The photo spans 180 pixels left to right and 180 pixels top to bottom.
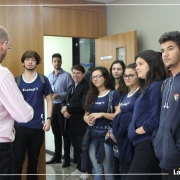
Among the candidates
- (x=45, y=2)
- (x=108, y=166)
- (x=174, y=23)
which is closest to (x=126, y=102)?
(x=108, y=166)

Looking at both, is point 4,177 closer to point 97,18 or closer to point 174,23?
point 174,23

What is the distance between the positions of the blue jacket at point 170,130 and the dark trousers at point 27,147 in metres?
1.82

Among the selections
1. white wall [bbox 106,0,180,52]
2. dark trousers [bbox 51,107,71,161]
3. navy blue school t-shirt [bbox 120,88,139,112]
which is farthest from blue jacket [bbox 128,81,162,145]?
dark trousers [bbox 51,107,71,161]

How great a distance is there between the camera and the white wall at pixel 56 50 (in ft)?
17.7

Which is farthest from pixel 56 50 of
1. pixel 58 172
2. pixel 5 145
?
pixel 5 145

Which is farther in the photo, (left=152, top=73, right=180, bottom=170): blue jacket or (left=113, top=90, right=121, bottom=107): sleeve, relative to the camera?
(left=113, top=90, right=121, bottom=107): sleeve

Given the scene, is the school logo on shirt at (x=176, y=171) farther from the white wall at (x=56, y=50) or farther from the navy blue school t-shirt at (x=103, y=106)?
the white wall at (x=56, y=50)

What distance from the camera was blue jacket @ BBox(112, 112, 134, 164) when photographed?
2.51m

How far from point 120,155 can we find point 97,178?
1.59 ft

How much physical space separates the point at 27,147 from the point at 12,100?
187cm

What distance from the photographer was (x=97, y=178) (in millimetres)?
2910

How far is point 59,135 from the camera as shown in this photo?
470cm

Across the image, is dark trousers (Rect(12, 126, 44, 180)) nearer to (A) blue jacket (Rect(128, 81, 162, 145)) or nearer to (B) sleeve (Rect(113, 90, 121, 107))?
(B) sleeve (Rect(113, 90, 121, 107))

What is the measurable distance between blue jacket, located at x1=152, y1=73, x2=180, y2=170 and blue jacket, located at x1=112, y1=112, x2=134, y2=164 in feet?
2.17
